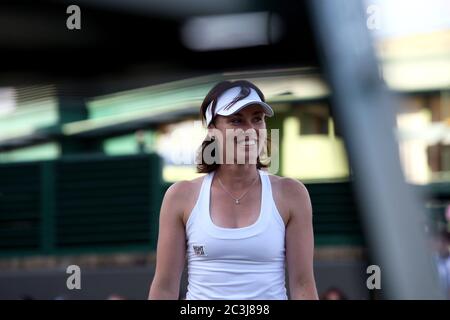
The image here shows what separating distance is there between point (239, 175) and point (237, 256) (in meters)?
0.19

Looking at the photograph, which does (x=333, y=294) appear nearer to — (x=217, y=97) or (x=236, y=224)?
(x=236, y=224)

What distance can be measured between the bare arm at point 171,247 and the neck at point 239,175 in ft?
0.31

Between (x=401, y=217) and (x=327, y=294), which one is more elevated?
(x=401, y=217)

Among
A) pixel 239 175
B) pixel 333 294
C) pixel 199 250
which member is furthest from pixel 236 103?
pixel 333 294

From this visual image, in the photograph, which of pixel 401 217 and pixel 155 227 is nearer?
pixel 401 217

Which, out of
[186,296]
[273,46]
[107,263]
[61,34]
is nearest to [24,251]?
[107,263]

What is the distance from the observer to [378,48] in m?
1.89

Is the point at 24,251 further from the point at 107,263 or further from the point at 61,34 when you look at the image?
the point at 61,34

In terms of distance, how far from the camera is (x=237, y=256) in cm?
141

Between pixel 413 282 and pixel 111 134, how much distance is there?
1.04m

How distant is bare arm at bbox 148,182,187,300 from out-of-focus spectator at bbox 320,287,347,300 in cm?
54

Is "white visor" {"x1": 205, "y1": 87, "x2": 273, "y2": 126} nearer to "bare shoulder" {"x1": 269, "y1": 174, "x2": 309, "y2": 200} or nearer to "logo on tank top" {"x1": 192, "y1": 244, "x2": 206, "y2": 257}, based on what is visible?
"bare shoulder" {"x1": 269, "y1": 174, "x2": 309, "y2": 200}

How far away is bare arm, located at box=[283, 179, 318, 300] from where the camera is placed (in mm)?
1440
